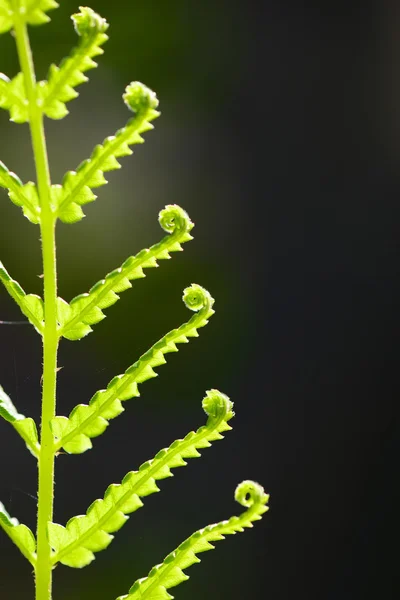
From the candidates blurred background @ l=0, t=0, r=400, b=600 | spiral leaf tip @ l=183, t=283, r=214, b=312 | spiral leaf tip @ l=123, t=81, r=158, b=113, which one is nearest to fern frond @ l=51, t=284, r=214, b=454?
spiral leaf tip @ l=183, t=283, r=214, b=312

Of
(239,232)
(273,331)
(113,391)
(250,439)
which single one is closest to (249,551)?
(250,439)

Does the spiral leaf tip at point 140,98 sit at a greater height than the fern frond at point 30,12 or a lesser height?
greater

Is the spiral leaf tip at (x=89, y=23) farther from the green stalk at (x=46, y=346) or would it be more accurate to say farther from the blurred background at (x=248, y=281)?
the blurred background at (x=248, y=281)

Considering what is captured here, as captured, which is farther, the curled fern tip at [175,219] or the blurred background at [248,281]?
the blurred background at [248,281]

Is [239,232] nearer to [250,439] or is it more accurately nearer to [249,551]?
[250,439]

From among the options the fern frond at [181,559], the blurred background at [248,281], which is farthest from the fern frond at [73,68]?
the blurred background at [248,281]

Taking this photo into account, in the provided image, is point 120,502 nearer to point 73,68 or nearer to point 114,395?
point 114,395

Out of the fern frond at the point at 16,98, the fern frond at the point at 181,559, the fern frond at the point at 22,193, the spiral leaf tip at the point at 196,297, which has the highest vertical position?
the spiral leaf tip at the point at 196,297

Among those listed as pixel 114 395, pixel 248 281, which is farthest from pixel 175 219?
pixel 248 281
